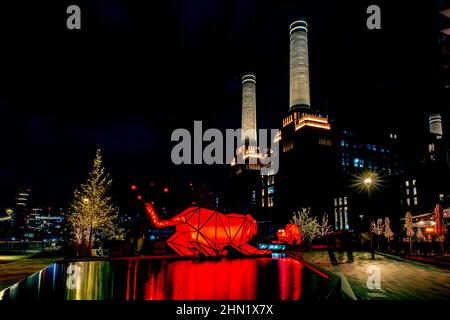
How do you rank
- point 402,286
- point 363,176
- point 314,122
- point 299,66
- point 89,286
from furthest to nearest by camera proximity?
1. point 299,66
2. point 314,122
3. point 363,176
4. point 402,286
5. point 89,286

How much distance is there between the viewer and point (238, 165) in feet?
577

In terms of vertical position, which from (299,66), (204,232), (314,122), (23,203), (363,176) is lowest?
(204,232)

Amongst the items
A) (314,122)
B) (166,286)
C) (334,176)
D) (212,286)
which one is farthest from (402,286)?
(314,122)

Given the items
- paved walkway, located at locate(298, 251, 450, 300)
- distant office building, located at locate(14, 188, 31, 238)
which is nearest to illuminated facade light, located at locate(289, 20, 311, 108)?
distant office building, located at locate(14, 188, 31, 238)

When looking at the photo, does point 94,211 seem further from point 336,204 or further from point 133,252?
point 336,204

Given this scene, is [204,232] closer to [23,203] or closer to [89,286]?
[89,286]

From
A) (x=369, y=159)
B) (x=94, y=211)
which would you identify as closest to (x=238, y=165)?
(x=369, y=159)

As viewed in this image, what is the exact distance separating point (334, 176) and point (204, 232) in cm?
9140

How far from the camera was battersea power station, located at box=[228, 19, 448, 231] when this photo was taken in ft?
280

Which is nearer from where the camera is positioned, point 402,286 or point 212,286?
point 212,286

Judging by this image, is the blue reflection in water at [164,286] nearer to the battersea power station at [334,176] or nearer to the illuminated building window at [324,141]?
the battersea power station at [334,176]

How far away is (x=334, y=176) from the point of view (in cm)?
10506

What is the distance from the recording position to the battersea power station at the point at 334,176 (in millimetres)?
85438
